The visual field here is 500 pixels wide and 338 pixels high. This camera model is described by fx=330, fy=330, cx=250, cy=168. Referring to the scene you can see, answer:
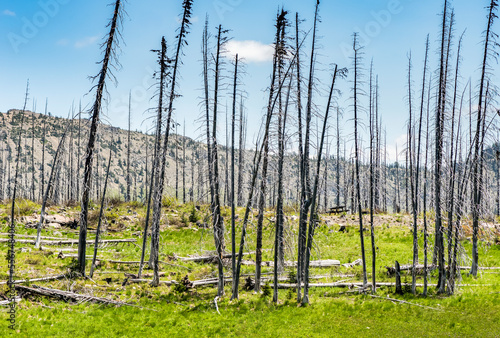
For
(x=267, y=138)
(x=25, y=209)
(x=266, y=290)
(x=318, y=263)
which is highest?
(x=267, y=138)

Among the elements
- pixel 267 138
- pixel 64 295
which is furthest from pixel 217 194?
pixel 64 295

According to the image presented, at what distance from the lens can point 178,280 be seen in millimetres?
18406

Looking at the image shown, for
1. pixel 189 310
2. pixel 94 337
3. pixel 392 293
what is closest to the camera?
pixel 94 337

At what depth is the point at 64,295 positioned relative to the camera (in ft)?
45.3

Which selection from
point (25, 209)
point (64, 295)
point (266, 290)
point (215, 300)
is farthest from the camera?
point (25, 209)

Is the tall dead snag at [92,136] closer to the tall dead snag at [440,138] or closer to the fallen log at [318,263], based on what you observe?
the fallen log at [318,263]

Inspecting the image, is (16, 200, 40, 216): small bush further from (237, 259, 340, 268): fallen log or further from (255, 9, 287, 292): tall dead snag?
(255, 9, 287, 292): tall dead snag

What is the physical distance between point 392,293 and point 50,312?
15575mm

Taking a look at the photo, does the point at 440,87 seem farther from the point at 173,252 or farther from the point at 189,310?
the point at 173,252

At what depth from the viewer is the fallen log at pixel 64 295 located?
13453mm

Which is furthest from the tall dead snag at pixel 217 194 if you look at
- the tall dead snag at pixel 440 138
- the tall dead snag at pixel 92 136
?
the tall dead snag at pixel 440 138

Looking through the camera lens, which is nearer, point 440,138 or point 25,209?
point 440,138

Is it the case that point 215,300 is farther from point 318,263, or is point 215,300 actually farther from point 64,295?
point 318,263

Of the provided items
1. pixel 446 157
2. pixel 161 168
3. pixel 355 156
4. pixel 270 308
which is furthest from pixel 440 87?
pixel 161 168
